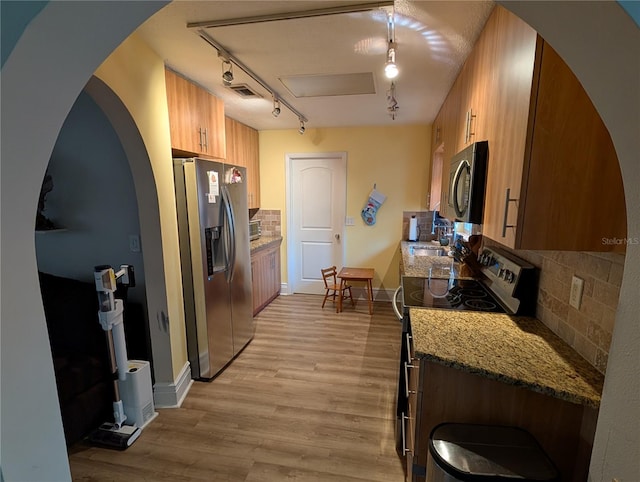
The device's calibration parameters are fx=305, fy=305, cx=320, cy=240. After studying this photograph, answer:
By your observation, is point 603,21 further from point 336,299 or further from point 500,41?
point 336,299

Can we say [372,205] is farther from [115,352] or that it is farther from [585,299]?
[115,352]

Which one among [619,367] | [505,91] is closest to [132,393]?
[619,367]

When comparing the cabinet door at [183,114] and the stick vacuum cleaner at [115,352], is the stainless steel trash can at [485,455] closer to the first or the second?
the stick vacuum cleaner at [115,352]

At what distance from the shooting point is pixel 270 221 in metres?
4.65

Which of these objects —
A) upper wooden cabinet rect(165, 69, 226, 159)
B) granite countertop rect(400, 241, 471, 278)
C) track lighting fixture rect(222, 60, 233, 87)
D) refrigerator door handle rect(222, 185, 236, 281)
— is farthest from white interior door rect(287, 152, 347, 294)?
track lighting fixture rect(222, 60, 233, 87)

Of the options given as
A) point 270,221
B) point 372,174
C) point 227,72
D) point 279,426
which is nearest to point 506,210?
point 227,72

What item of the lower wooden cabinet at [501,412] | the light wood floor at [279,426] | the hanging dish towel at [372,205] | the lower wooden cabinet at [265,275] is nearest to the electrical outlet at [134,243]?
the light wood floor at [279,426]

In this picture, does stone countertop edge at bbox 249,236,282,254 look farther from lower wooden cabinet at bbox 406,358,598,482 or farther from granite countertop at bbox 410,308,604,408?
lower wooden cabinet at bbox 406,358,598,482

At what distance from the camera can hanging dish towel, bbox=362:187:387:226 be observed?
4.27 m

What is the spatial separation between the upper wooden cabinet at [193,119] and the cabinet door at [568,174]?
2185 millimetres

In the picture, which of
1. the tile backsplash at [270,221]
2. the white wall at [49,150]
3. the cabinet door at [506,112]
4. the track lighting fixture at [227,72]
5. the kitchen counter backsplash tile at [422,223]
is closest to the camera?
the white wall at [49,150]

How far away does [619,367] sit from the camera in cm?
73

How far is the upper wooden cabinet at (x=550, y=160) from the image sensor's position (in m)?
0.98

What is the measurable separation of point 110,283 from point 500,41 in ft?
7.88
